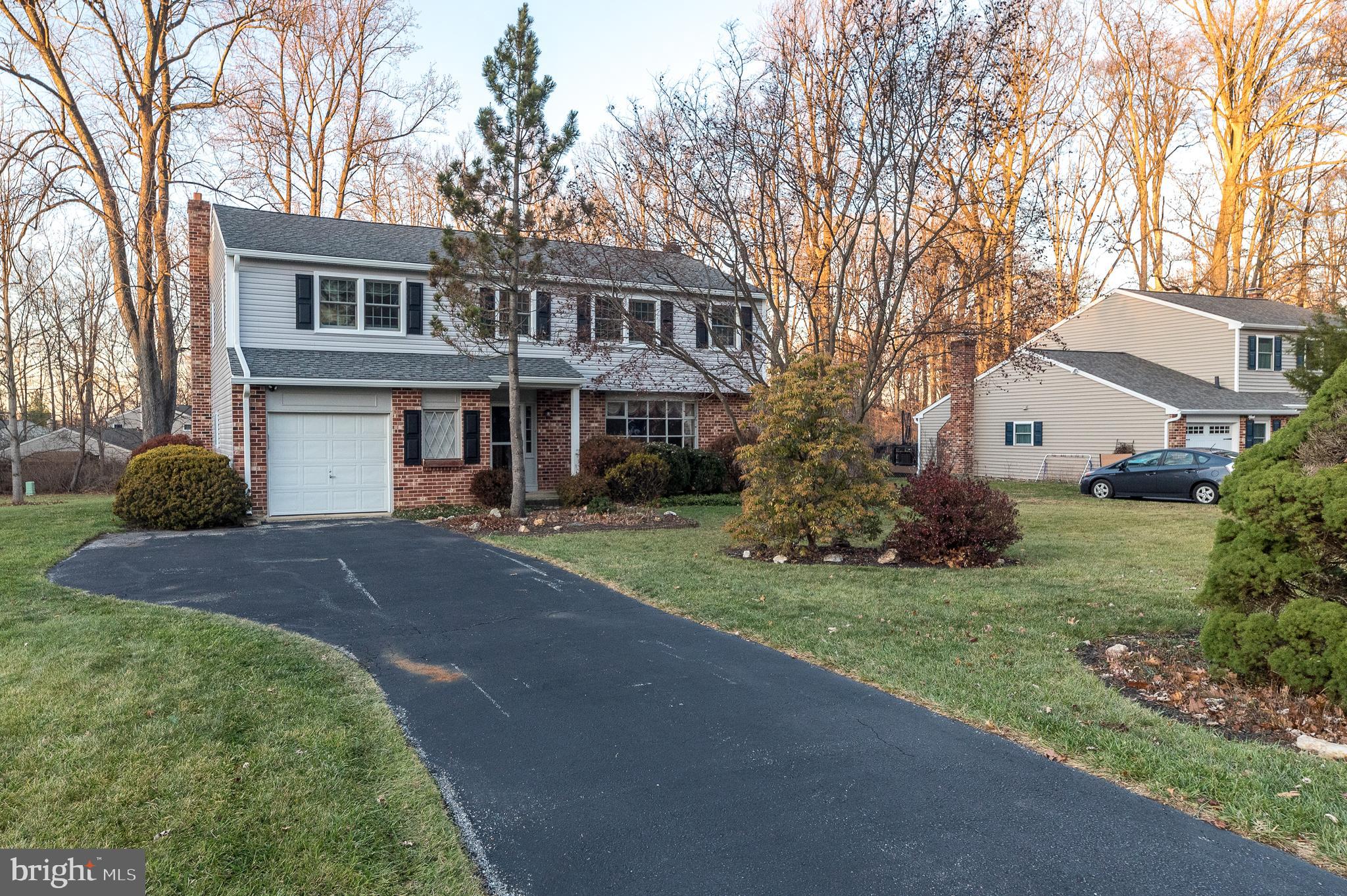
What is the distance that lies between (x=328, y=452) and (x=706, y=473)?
321 inches

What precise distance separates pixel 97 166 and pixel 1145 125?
3500 cm

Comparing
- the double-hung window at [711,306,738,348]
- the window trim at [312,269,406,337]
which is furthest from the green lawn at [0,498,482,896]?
the double-hung window at [711,306,738,348]

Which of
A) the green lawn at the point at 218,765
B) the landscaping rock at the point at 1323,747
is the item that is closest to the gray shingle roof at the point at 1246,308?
the landscaping rock at the point at 1323,747

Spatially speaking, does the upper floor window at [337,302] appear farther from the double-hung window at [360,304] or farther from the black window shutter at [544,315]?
the black window shutter at [544,315]

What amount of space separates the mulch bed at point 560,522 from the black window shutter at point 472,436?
6.05 feet

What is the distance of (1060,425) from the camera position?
26578mm

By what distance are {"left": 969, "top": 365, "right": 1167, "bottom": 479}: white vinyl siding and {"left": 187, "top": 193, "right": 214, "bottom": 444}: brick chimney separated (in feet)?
69.1

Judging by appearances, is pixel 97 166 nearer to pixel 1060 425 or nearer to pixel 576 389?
pixel 576 389

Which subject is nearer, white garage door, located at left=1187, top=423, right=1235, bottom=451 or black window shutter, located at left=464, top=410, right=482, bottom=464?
black window shutter, located at left=464, top=410, right=482, bottom=464

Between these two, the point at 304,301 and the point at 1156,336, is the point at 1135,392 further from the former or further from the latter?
the point at 304,301

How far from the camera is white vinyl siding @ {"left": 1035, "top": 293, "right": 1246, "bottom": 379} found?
26.2 metres

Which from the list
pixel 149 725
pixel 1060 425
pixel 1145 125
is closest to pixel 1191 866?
pixel 149 725

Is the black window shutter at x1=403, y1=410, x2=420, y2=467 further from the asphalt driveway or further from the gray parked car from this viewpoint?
the gray parked car

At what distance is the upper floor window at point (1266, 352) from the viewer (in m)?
26.3
